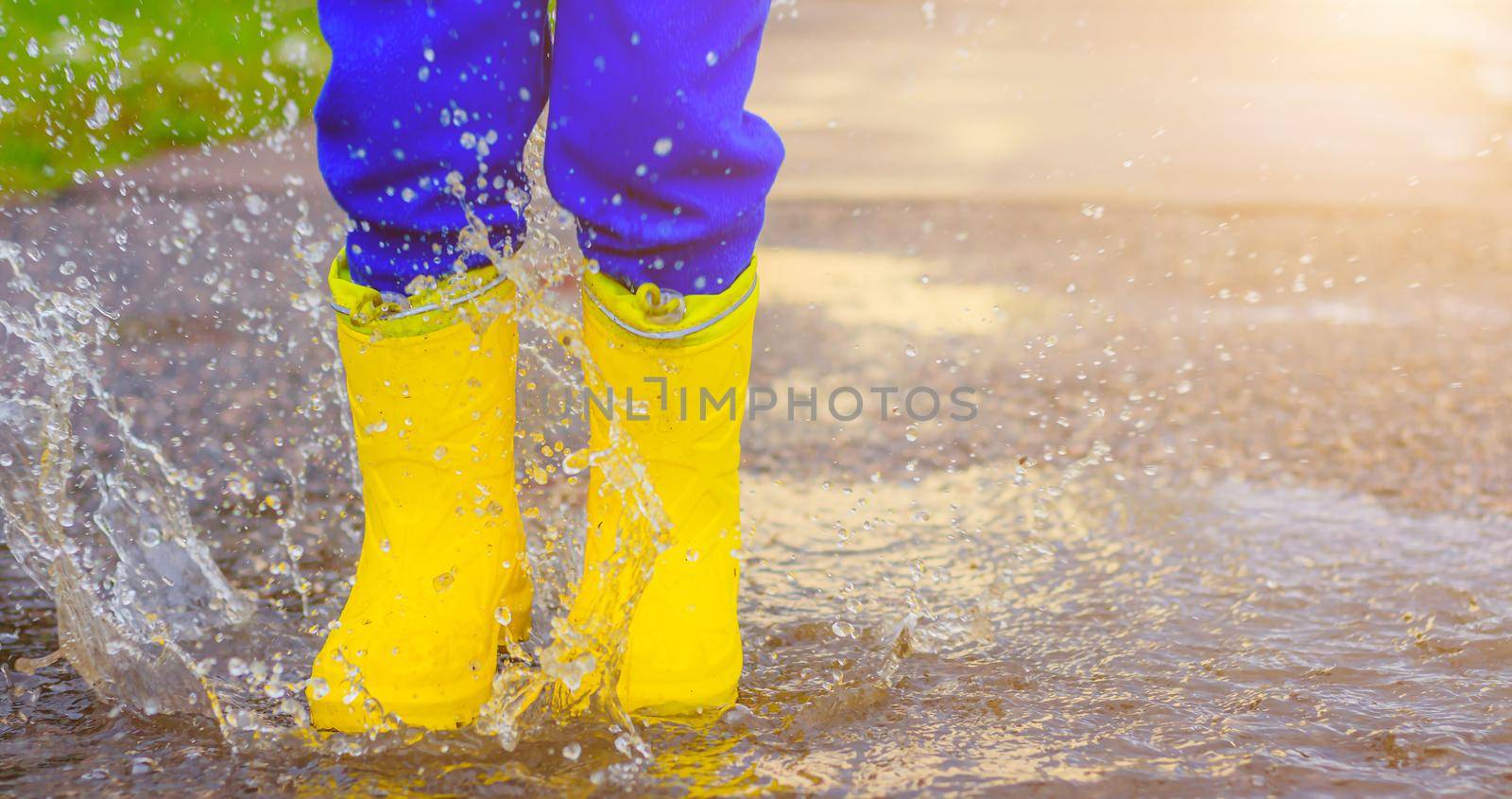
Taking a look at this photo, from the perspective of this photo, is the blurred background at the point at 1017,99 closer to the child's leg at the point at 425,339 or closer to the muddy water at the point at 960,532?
the muddy water at the point at 960,532

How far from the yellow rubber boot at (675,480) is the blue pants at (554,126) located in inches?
1.9

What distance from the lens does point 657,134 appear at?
1.19 metres

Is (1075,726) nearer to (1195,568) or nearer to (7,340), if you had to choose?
(1195,568)

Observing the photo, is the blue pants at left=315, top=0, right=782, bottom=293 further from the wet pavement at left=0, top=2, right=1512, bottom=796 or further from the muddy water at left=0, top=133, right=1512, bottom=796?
the wet pavement at left=0, top=2, right=1512, bottom=796

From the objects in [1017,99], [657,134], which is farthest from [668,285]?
[1017,99]

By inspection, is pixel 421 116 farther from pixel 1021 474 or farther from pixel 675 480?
pixel 1021 474

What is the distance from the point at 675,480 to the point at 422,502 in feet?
0.75

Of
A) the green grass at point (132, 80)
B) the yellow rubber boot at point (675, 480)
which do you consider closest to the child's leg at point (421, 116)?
the yellow rubber boot at point (675, 480)

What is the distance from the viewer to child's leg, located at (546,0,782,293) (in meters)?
1.18

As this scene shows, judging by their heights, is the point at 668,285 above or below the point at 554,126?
below

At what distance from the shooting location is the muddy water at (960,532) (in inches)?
49.0

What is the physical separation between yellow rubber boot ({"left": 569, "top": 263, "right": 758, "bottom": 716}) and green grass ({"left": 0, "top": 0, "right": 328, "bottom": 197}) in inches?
123

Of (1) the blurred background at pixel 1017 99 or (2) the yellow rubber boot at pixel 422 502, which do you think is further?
(1) the blurred background at pixel 1017 99

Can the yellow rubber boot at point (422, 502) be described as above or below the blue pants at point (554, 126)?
below
